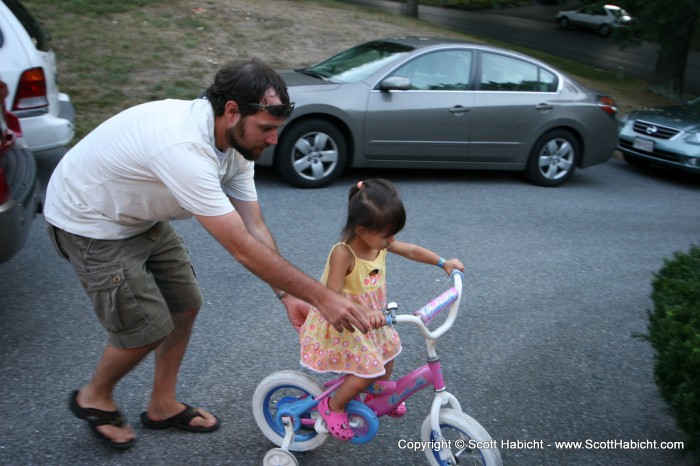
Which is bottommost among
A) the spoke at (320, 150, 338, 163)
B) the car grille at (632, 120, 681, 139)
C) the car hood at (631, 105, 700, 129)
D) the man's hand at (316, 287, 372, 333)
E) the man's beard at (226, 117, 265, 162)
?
the car grille at (632, 120, 681, 139)

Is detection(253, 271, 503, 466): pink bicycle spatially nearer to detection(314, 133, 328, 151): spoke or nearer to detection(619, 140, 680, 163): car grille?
detection(314, 133, 328, 151): spoke

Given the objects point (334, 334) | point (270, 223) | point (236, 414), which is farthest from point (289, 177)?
point (334, 334)

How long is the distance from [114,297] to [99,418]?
23.8 inches

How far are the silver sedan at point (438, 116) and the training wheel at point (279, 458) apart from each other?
187 inches

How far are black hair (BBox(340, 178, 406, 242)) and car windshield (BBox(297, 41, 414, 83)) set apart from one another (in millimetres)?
5247

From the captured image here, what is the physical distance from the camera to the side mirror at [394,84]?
25.2 ft

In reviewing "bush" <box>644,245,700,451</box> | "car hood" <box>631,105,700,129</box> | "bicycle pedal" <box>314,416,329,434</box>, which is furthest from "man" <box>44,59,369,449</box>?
"car hood" <box>631,105,700,129</box>

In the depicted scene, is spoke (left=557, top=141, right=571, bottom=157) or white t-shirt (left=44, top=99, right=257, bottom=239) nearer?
white t-shirt (left=44, top=99, right=257, bottom=239)

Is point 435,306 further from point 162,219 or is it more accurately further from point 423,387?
point 162,219

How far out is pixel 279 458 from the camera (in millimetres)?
3062

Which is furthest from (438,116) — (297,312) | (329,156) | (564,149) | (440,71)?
(297,312)

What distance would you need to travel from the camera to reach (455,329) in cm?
469

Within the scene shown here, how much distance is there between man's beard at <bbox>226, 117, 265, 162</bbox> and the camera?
269 cm

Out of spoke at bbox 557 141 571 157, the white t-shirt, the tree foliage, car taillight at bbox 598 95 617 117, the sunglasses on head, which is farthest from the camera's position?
the tree foliage
